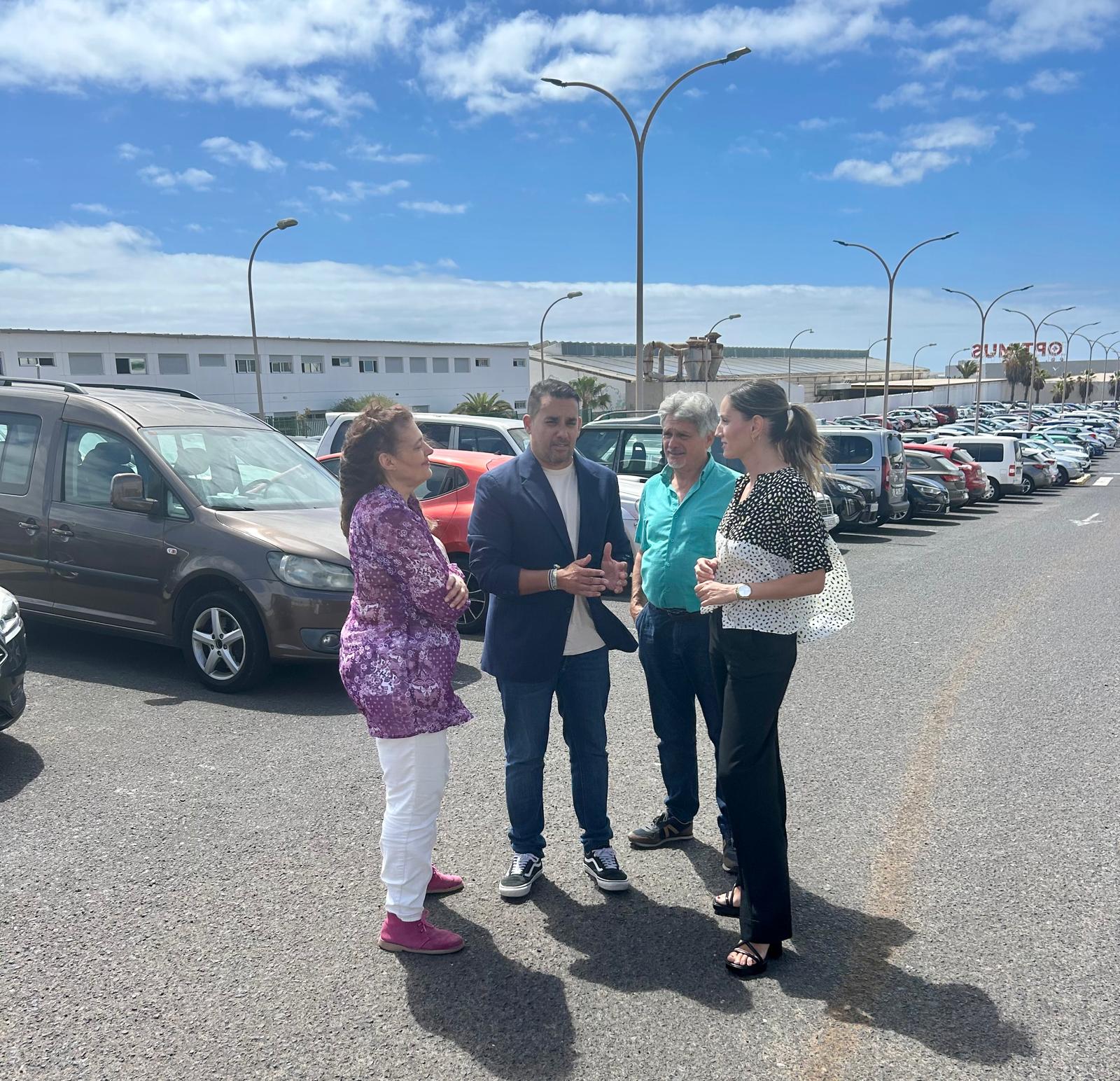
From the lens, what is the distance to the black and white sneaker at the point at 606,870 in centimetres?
359

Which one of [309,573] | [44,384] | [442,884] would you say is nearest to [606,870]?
[442,884]

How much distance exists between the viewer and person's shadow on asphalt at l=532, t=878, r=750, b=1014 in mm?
2994

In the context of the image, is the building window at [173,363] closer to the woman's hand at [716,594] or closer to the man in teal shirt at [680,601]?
the man in teal shirt at [680,601]

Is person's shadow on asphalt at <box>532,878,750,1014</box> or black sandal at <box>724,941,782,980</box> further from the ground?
black sandal at <box>724,941,782,980</box>

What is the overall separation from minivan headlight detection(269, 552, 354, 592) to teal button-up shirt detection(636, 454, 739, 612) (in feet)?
8.85

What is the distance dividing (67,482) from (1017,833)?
6.18 m

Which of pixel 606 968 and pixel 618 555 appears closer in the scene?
pixel 606 968

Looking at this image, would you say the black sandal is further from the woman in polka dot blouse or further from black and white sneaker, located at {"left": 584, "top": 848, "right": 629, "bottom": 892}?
black and white sneaker, located at {"left": 584, "top": 848, "right": 629, "bottom": 892}

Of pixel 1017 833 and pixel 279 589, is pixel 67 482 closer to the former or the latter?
pixel 279 589

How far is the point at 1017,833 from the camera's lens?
161 inches

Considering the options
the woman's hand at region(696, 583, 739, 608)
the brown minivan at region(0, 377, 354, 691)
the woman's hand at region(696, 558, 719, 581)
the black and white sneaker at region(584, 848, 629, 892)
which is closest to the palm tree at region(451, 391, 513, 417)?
the brown minivan at region(0, 377, 354, 691)

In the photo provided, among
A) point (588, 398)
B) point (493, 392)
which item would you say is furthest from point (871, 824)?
point (493, 392)

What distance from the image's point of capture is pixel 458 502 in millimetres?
8633

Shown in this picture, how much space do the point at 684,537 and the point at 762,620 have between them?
76 cm
